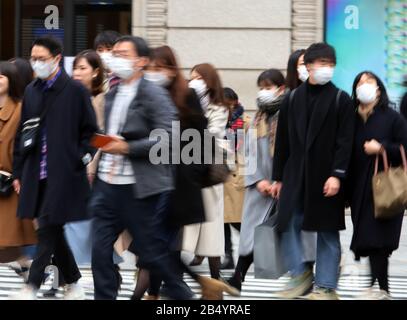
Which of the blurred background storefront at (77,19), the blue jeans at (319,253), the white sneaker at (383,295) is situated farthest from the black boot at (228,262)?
the blurred background storefront at (77,19)

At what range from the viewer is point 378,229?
8508mm

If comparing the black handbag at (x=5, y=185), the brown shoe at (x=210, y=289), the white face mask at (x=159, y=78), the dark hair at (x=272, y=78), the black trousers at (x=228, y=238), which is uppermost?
the white face mask at (x=159, y=78)

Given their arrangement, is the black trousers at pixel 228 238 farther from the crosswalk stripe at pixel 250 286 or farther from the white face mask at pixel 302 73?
the white face mask at pixel 302 73

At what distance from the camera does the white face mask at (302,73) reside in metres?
A: 9.12

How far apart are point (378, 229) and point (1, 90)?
11.0 ft

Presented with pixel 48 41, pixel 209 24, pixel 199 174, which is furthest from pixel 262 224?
pixel 209 24

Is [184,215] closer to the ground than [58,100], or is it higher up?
closer to the ground

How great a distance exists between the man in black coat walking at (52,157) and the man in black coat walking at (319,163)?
64.4 inches

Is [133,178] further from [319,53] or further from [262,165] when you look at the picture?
[262,165]

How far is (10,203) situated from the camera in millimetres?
8695

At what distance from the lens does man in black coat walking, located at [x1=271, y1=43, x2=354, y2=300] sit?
27.3 ft
